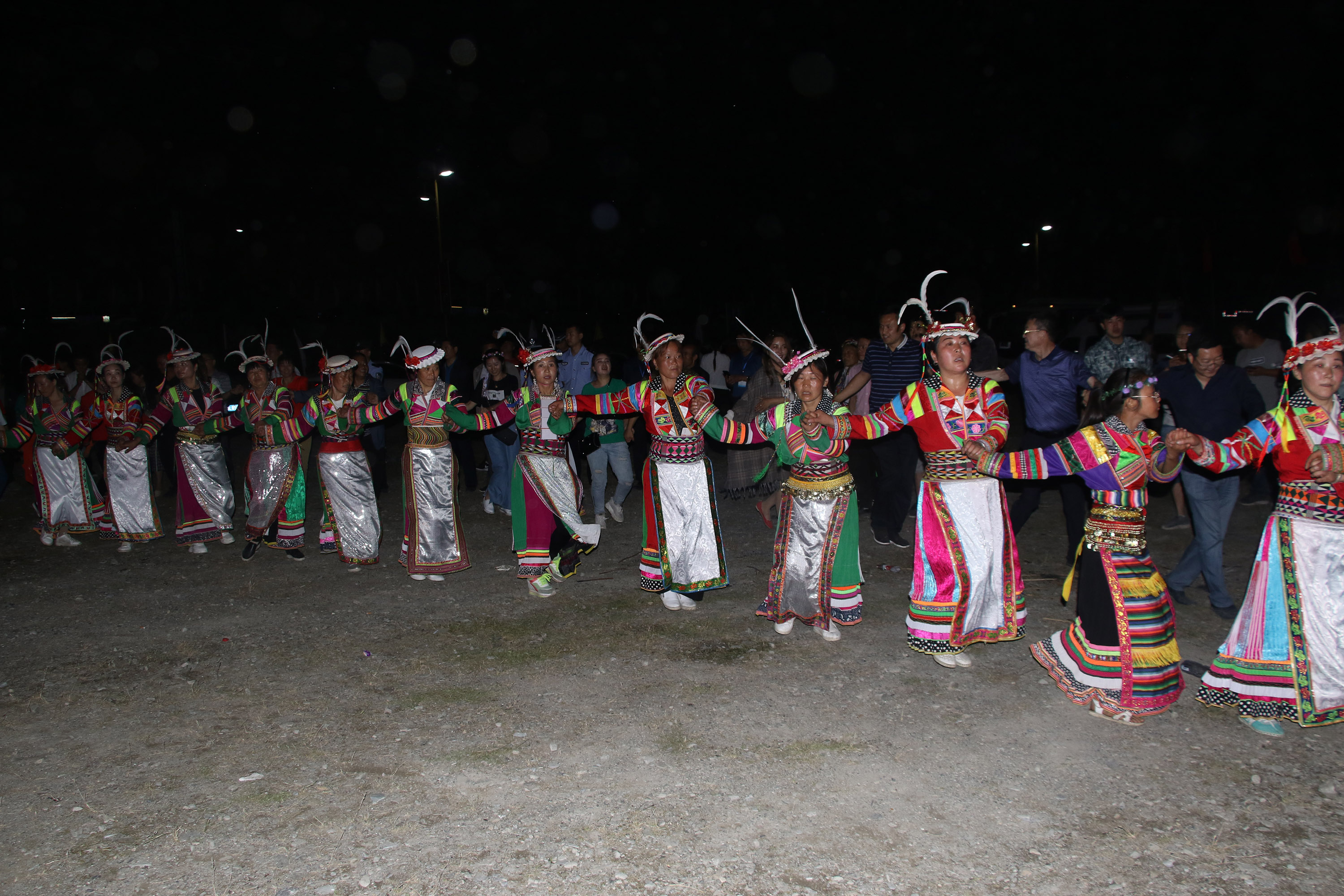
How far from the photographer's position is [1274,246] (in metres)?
29.9

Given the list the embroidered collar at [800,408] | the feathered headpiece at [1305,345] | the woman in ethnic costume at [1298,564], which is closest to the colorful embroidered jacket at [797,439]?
the embroidered collar at [800,408]

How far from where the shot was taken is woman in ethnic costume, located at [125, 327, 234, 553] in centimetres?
759

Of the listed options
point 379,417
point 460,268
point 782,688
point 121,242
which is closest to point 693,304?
point 460,268

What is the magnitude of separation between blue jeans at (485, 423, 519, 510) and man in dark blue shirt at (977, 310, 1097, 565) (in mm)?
4837

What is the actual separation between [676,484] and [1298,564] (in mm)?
3231

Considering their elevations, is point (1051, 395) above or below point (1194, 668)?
above

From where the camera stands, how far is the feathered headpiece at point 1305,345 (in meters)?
3.59

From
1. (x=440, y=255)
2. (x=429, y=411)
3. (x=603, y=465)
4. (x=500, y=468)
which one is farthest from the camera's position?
(x=440, y=255)

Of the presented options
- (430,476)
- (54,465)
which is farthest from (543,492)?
(54,465)

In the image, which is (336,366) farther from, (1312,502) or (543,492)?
(1312,502)

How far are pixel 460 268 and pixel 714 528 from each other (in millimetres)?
30340

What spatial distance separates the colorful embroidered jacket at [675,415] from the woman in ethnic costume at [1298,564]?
2615 millimetres

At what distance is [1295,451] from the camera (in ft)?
12.0

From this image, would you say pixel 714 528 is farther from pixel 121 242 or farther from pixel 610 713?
pixel 121 242
